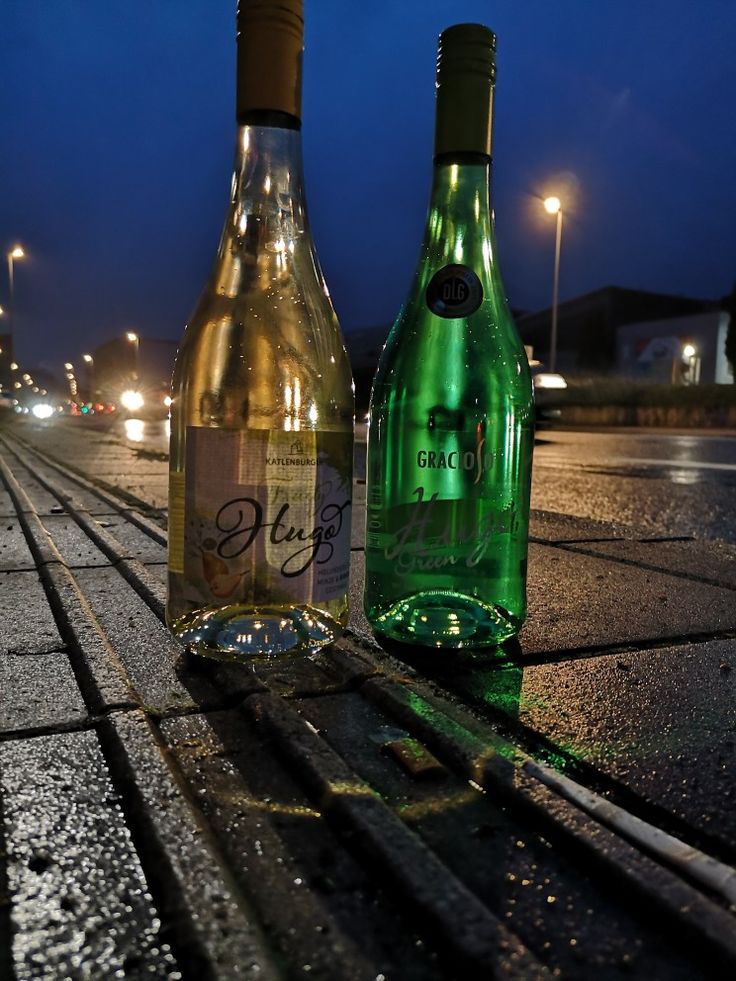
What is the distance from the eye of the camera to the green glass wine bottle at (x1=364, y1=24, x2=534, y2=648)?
4.11 feet

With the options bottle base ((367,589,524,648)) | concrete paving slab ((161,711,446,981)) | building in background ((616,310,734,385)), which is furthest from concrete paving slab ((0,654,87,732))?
building in background ((616,310,734,385))

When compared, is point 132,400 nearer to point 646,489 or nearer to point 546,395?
point 546,395

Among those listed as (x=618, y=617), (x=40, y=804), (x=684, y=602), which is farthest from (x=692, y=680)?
(x=40, y=804)

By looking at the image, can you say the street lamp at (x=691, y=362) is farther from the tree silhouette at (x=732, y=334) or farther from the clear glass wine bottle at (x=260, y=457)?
the clear glass wine bottle at (x=260, y=457)

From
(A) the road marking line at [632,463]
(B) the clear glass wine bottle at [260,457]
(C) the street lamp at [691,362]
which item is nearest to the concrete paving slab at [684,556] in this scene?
(B) the clear glass wine bottle at [260,457]

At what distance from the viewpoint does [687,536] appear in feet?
8.95

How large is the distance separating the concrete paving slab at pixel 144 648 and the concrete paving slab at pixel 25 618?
8 centimetres

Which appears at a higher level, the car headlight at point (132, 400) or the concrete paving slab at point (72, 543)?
the car headlight at point (132, 400)

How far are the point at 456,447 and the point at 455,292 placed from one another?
316mm

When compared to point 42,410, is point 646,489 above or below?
below

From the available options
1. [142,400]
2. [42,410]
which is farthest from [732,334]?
[42,410]

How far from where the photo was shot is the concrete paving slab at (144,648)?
38.3 inches

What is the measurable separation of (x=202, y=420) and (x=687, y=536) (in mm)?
2020

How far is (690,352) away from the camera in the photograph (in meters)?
36.8
